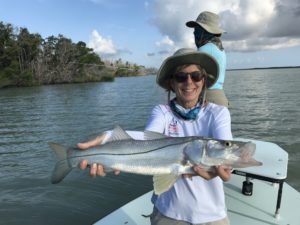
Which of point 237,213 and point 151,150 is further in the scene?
point 237,213

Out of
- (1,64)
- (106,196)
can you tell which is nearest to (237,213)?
(106,196)

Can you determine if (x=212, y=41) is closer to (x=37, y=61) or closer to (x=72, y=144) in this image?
A: (x=72, y=144)

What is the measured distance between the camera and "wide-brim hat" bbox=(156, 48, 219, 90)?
3.01m

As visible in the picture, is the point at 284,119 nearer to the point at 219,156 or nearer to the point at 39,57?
the point at 219,156

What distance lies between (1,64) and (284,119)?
62861mm

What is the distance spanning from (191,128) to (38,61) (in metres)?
71.9

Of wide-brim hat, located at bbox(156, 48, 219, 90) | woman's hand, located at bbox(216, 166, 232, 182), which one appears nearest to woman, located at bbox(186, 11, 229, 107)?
wide-brim hat, located at bbox(156, 48, 219, 90)

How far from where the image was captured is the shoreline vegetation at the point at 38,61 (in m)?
65.1

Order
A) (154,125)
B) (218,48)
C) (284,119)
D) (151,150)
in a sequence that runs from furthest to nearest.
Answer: (284,119) < (218,48) < (154,125) < (151,150)

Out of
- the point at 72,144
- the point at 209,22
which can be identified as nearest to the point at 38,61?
the point at 72,144

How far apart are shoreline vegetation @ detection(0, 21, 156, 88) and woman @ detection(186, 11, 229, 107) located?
6292 centimetres

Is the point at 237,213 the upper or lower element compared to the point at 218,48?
lower

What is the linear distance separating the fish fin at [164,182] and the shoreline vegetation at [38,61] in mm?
64788

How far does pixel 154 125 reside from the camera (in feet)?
9.84
